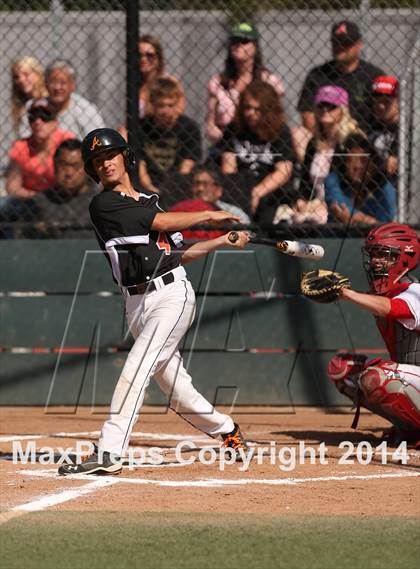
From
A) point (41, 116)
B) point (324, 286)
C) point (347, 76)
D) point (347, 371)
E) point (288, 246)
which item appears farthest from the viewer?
point (41, 116)

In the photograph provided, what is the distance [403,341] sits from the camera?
6.50 m

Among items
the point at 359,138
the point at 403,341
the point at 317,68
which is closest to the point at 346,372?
the point at 403,341

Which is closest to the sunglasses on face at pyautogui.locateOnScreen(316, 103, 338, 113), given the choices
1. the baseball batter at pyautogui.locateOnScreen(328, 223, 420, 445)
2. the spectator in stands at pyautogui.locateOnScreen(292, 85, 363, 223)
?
the spectator in stands at pyautogui.locateOnScreen(292, 85, 363, 223)

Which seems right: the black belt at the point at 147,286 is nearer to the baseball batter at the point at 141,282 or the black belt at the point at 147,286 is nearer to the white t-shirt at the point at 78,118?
the baseball batter at the point at 141,282

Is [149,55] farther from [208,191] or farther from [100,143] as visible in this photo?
[100,143]

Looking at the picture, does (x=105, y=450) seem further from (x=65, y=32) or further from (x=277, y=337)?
(x=65, y=32)

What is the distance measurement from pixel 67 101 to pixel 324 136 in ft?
7.10

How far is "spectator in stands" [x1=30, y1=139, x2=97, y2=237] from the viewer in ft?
28.5

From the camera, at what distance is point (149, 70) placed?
8.83m

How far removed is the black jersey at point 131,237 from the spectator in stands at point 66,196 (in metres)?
2.71

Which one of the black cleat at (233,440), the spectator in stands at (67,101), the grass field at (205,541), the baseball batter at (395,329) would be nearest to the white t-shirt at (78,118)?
the spectator in stands at (67,101)

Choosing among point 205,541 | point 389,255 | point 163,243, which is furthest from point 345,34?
point 205,541

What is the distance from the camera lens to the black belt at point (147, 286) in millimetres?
5932

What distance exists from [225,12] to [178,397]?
4282mm
